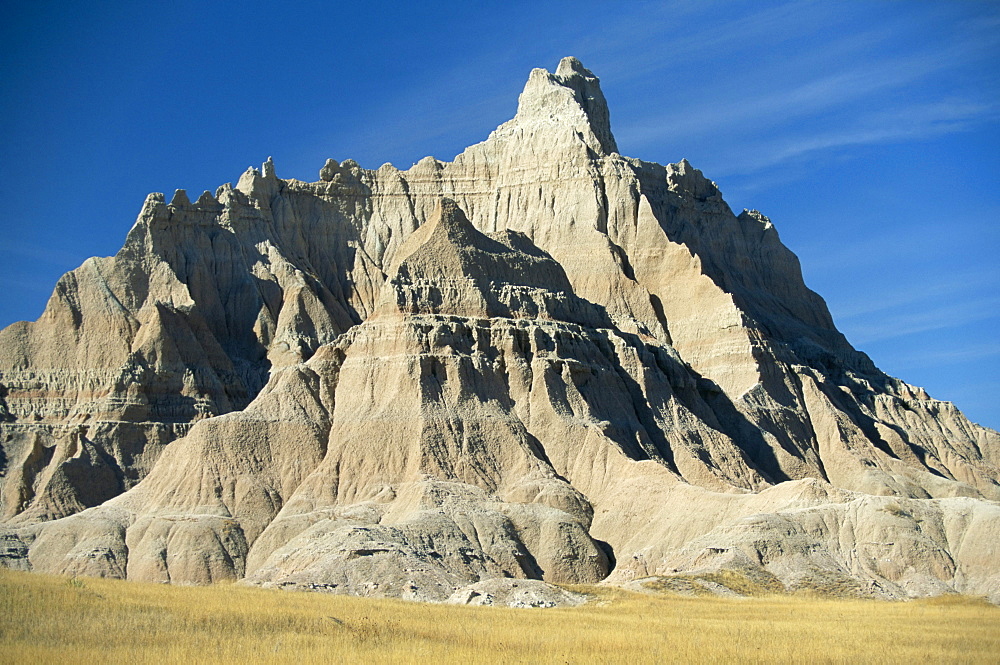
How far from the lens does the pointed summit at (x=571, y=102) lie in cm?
13988

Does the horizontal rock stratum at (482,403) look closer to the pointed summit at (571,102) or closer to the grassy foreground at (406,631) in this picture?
the pointed summit at (571,102)

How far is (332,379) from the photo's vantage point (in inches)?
3770


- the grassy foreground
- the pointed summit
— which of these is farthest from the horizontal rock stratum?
the grassy foreground

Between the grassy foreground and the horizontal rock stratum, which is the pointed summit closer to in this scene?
the horizontal rock stratum

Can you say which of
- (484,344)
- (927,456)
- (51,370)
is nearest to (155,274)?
(51,370)

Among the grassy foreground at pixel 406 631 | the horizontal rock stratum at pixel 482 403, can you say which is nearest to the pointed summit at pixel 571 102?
the horizontal rock stratum at pixel 482 403

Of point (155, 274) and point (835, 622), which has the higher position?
point (155, 274)

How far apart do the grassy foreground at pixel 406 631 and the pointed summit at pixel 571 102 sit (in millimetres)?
92386

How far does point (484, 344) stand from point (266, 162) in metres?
56.6

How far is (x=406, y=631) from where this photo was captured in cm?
4166

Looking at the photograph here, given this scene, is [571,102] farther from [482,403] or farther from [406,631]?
[406,631]

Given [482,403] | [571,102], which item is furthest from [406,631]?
[571,102]

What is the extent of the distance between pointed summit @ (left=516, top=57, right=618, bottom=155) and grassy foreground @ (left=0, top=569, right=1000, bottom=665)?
303ft

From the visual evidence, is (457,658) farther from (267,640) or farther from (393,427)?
(393,427)
